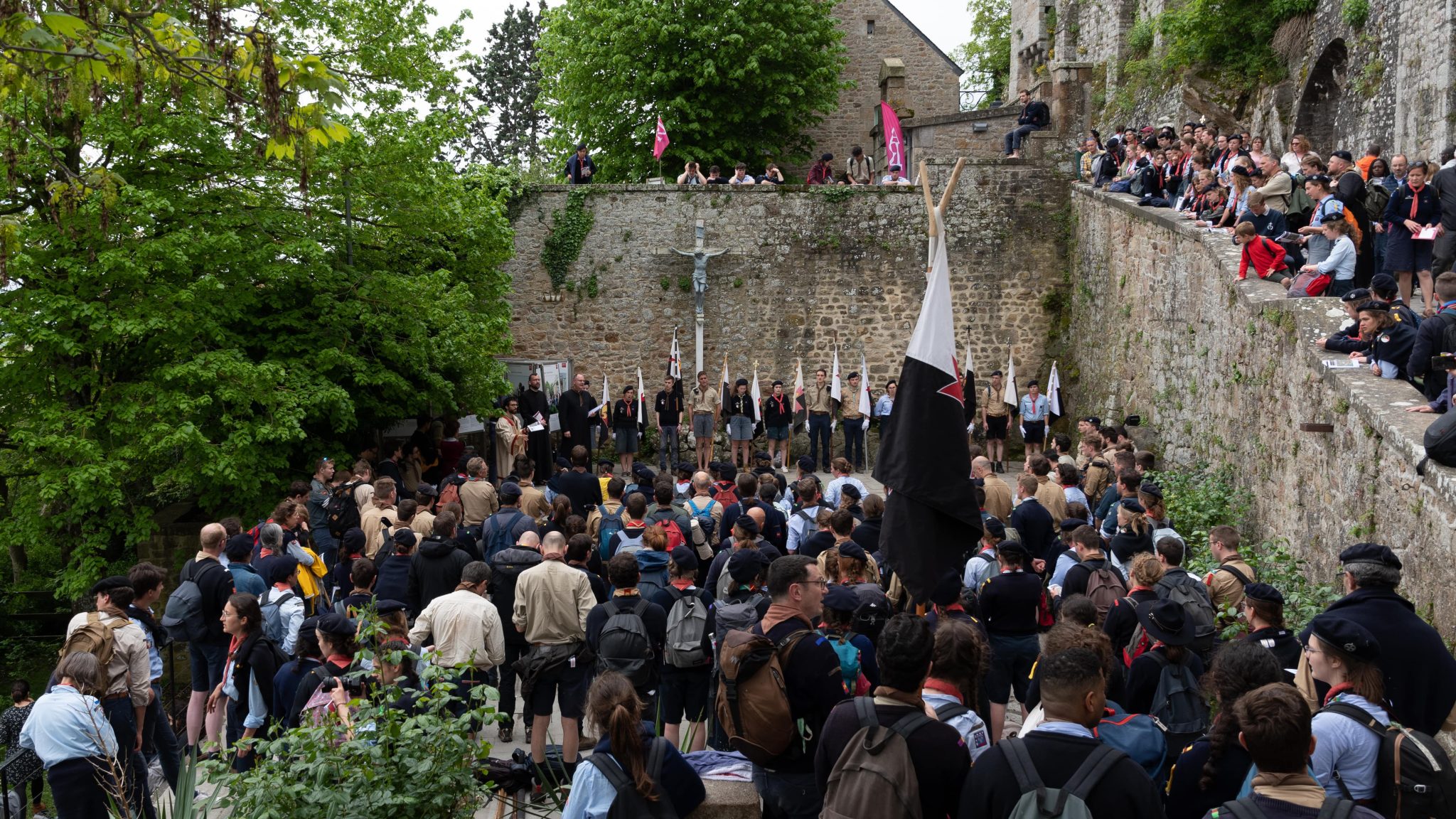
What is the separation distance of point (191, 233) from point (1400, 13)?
14836 mm

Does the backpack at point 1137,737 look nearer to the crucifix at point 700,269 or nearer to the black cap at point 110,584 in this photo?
the black cap at point 110,584

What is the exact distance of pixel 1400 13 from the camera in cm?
1542

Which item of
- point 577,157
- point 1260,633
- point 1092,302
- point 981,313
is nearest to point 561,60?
point 577,157

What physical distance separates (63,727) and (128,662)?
877mm

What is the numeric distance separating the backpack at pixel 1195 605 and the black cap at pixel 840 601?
5.22 feet

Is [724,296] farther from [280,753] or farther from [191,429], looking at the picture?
[280,753]

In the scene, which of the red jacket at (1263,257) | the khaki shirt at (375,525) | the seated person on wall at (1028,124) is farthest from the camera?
the seated person on wall at (1028,124)

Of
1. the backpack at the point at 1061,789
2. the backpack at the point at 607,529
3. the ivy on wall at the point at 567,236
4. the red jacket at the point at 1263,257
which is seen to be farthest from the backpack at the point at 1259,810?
the ivy on wall at the point at 567,236

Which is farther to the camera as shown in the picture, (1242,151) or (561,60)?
(561,60)

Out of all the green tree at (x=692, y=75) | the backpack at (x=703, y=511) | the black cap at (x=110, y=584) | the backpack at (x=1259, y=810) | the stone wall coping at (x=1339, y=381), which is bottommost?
the backpack at (x=703, y=511)

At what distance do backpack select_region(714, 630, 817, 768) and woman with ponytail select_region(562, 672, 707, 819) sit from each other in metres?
0.63

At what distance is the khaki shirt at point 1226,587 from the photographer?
7.05 metres

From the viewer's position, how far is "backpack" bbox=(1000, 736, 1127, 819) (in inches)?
140

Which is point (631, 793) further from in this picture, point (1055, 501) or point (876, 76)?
point (876, 76)
